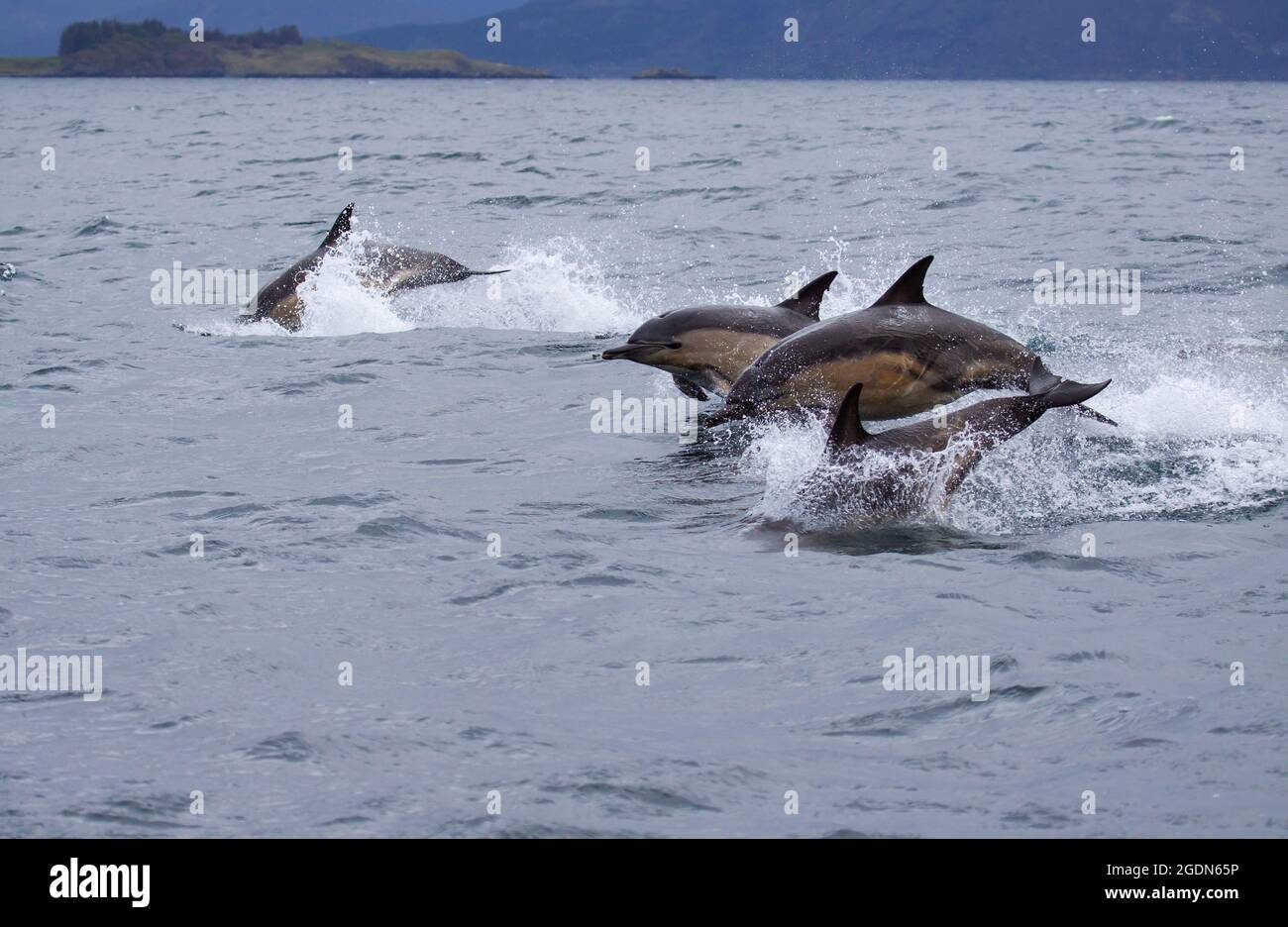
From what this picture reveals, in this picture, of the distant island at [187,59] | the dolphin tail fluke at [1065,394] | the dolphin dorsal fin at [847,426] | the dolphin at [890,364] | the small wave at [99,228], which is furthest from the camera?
the distant island at [187,59]

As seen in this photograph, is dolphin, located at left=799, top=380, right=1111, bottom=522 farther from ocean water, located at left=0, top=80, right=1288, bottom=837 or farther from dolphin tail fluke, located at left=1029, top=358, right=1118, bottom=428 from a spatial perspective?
ocean water, located at left=0, top=80, right=1288, bottom=837

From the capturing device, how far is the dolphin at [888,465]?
8.59m

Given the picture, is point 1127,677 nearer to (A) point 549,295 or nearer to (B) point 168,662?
(B) point 168,662

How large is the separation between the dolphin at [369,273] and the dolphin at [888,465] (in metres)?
7.36

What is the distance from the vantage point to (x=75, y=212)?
27578 millimetres

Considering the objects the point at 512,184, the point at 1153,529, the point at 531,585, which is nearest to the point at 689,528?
the point at 531,585

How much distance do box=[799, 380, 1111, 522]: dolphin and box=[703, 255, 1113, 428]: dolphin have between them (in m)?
0.55

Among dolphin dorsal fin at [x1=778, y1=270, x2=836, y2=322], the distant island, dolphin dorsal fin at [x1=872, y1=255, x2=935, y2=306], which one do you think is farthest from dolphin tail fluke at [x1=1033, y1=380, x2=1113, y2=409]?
the distant island

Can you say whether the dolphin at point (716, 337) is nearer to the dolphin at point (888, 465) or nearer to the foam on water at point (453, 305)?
the dolphin at point (888, 465)

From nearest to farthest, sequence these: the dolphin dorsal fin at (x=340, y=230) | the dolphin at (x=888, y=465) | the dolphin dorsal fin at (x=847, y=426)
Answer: the dolphin dorsal fin at (x=847, y=426) < the dolphin at (x=888, y=465) < the dolphin dorsal fin at (x=340, y=230)

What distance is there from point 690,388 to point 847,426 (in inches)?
115

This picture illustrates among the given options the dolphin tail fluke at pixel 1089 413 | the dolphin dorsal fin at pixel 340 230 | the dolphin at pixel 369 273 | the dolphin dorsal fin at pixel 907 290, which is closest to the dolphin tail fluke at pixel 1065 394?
the dolphin tail fluke at pixel 1089 413

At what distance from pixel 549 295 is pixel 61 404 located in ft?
19.3

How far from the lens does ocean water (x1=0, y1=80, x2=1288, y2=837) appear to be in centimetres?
564
